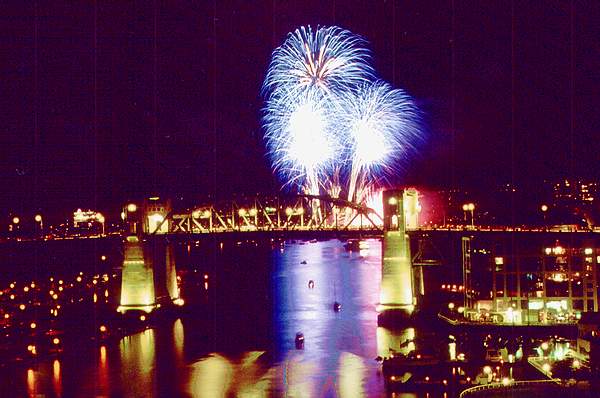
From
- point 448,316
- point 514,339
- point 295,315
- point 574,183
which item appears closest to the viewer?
point 514,339

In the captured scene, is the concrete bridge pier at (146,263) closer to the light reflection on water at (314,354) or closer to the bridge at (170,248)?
the bridge at (170,248)

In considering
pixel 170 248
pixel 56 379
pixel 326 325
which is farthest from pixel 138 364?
pixel 170 248

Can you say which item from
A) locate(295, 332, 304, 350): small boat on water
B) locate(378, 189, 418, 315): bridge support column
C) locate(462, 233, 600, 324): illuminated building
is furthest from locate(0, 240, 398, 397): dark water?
locate(462, 233, 600, 324): illuminated building

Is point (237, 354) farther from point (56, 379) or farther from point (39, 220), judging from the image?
point (39, 220)

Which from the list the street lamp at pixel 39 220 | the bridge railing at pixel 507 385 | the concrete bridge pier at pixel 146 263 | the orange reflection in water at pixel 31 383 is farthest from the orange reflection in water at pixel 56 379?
the street lamp at pixel 39 220

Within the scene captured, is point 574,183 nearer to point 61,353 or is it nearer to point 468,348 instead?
point 468,348

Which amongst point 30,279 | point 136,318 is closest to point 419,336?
point 136,318

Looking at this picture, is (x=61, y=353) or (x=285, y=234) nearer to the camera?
(x=61, y=353)
